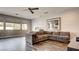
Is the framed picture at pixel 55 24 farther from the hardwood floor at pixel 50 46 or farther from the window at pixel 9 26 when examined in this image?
the window at pixel 9 26

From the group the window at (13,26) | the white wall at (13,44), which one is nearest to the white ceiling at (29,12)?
the window at (13,26)

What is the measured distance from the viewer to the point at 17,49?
162 centimetres

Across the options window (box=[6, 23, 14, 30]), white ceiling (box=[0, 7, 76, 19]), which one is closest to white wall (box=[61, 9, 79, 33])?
white ceiling (box=[0, 7, 76, 19])

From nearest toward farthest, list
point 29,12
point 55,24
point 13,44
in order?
point 29,12, point 13,44, point 55,24

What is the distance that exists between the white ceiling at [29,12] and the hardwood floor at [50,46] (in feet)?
2.17

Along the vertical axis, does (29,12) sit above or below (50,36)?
above

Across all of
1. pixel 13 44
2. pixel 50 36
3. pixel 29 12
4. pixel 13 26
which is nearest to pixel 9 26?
pixel 13 26

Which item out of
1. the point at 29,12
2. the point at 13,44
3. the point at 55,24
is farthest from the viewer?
the point at 55,24

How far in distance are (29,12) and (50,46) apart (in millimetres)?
903

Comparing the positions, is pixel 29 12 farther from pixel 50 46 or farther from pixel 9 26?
pixel 50 46

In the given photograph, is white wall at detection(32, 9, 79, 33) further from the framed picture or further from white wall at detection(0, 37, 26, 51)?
white wall at detection(0, 37, 26, 51)

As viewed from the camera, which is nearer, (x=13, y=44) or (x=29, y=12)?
(x=29, y=12)

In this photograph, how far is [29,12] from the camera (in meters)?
1.65

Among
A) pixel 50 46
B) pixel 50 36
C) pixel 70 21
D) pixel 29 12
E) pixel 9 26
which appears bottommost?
pixel 50 46
